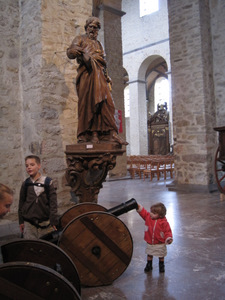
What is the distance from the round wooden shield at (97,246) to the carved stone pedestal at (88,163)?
47.6 inches

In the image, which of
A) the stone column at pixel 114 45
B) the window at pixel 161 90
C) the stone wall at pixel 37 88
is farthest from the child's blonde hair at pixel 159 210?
the window at pixel 161 90

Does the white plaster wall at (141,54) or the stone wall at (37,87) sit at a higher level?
the white plaster wall at (141,54)

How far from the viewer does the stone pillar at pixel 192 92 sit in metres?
8.67

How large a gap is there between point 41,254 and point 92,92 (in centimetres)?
228

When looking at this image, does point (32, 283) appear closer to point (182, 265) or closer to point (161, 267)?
point (161, 267)

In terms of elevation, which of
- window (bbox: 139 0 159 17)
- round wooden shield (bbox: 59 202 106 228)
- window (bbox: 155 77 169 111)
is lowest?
round wooden shield (bbox: 59 202 106 228)

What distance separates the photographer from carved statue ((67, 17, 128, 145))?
12.6 ft

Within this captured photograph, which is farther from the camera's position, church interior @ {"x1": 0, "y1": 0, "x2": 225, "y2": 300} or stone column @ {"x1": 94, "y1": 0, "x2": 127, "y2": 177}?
stone column @ {"x1": 94, "y1": 0, "x2": 127, "y2": 177}

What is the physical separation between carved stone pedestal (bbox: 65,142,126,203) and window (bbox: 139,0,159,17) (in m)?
22.5

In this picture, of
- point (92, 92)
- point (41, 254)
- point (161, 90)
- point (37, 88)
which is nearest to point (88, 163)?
point (92, 92)

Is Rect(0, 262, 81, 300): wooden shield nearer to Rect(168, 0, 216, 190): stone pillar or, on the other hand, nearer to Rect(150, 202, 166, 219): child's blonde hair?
Rect(150, 202, 166, 219): child's blonde hair

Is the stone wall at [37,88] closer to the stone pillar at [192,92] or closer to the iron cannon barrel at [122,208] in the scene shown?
the iron cannon barrel at [122,208]

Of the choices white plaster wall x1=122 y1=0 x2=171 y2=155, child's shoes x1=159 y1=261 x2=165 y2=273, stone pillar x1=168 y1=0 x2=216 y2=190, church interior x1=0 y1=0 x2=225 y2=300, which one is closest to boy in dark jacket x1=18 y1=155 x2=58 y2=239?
church interior x1=0 y1=0 x2=225 y2=300

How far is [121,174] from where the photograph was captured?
13539 mm
